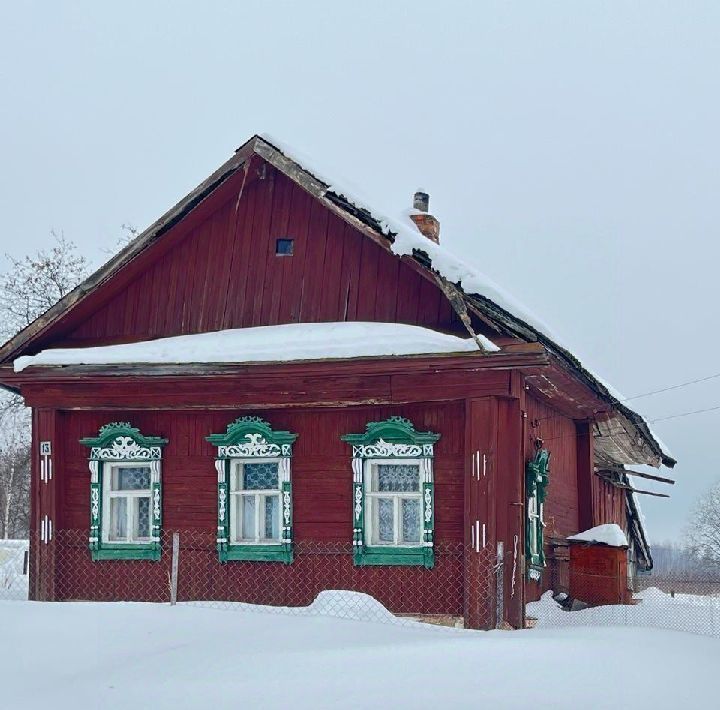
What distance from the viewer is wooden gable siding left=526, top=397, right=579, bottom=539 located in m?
15.6

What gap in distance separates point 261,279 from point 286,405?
174 centimetres

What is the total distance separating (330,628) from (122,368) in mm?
5803

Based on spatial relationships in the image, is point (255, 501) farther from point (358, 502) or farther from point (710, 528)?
point (710, 528)

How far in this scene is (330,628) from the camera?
9.34 meters

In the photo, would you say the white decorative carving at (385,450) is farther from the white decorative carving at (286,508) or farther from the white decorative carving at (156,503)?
the white decorative carving at (156,503)

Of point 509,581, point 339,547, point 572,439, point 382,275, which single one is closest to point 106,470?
point 339,547

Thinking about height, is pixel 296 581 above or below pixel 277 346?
below

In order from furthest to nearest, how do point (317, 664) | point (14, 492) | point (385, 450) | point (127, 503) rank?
1. point (14, 492)
2. point (127, 503)
3. point (385, 450)
4. point (317, 664)

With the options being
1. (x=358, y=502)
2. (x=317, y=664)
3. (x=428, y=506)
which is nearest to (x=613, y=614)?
(x=428, y=506)

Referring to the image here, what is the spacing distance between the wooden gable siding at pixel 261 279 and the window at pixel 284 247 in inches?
2.3

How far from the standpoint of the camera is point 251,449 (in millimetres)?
14109

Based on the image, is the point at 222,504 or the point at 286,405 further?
the point at 222,504

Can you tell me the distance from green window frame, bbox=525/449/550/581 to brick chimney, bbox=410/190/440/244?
433 centimetres

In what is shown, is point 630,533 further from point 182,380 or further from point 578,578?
point 182,380
